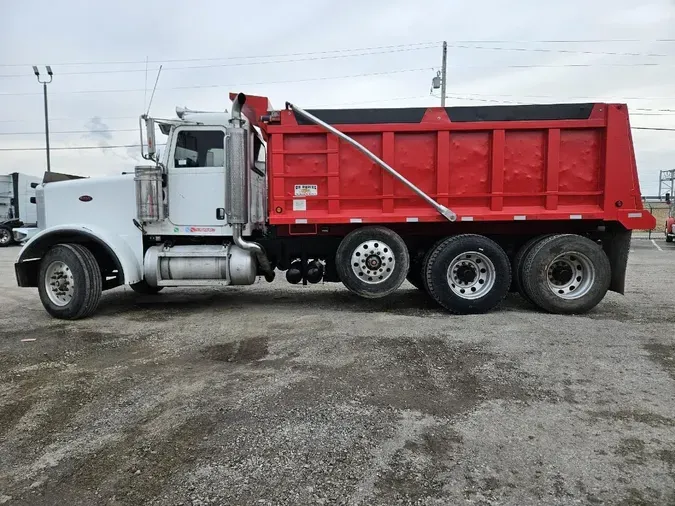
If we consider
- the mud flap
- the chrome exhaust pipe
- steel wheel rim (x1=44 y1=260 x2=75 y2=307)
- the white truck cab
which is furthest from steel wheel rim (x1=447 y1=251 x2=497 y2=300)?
steel wheel rim (x1=44 y1=260 x2=75 y2=307)

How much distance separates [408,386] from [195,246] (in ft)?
13.5

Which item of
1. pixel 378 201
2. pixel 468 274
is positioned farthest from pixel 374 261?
pixel 468 274

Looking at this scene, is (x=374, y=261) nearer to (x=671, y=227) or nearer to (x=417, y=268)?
(x=417, y=268)

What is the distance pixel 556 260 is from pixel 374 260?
2492 mm

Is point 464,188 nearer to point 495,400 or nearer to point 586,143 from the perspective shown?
point 586,143

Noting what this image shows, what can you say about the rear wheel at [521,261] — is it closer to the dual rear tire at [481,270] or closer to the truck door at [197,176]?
the dual rear tire at [481,270]

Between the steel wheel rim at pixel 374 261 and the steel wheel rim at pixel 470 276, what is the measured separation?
0.82 m

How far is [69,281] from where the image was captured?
262 inches

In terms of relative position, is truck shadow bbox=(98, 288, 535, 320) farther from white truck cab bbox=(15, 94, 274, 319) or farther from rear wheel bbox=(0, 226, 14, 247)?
rear wheel bbox=(0, 226, 14, 247)

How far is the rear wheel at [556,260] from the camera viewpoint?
261 inches

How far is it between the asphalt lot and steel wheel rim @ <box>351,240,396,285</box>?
610mm

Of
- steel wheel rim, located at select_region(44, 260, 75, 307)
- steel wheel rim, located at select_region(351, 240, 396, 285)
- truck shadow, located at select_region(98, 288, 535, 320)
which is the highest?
steel wheel rim, located at select_region(351, 240, 396, 285)

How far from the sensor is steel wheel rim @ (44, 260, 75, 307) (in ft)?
21.9

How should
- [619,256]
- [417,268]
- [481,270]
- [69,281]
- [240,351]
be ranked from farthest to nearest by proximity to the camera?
1. [417,268]
2. [619,256]
3. [481,270]
4. [69,281]
5. [240,351]
